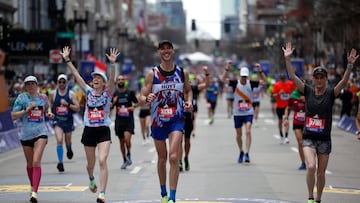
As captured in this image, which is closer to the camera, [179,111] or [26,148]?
[179,111]

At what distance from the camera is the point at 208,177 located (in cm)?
1712

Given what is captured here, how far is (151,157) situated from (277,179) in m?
6.00

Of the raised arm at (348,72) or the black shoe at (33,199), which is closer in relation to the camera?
the raised arm at (348,72)

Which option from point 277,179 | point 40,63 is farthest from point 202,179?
point 40,63

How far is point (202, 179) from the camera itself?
16766 mm

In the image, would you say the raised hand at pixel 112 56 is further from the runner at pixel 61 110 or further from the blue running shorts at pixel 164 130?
the runner at pixel 61 110

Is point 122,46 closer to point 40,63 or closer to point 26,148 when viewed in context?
point 40,63

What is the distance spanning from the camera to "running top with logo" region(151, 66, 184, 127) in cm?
1215

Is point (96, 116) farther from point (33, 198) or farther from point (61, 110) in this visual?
point (61, 110)

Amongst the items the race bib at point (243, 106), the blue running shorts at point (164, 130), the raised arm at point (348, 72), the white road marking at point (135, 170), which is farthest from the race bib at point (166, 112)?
the race bib at point (243, 106)

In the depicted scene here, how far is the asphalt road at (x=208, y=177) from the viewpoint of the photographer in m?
14.3

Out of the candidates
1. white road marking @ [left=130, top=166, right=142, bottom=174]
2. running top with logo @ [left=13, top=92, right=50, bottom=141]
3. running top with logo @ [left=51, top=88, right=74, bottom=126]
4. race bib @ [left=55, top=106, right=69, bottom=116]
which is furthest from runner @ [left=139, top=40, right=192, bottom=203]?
race bib @ [left=55, top=106, right=69, bottom=116]

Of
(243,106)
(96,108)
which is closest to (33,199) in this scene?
(96,108)

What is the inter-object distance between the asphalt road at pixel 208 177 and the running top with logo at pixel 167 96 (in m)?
1.95
